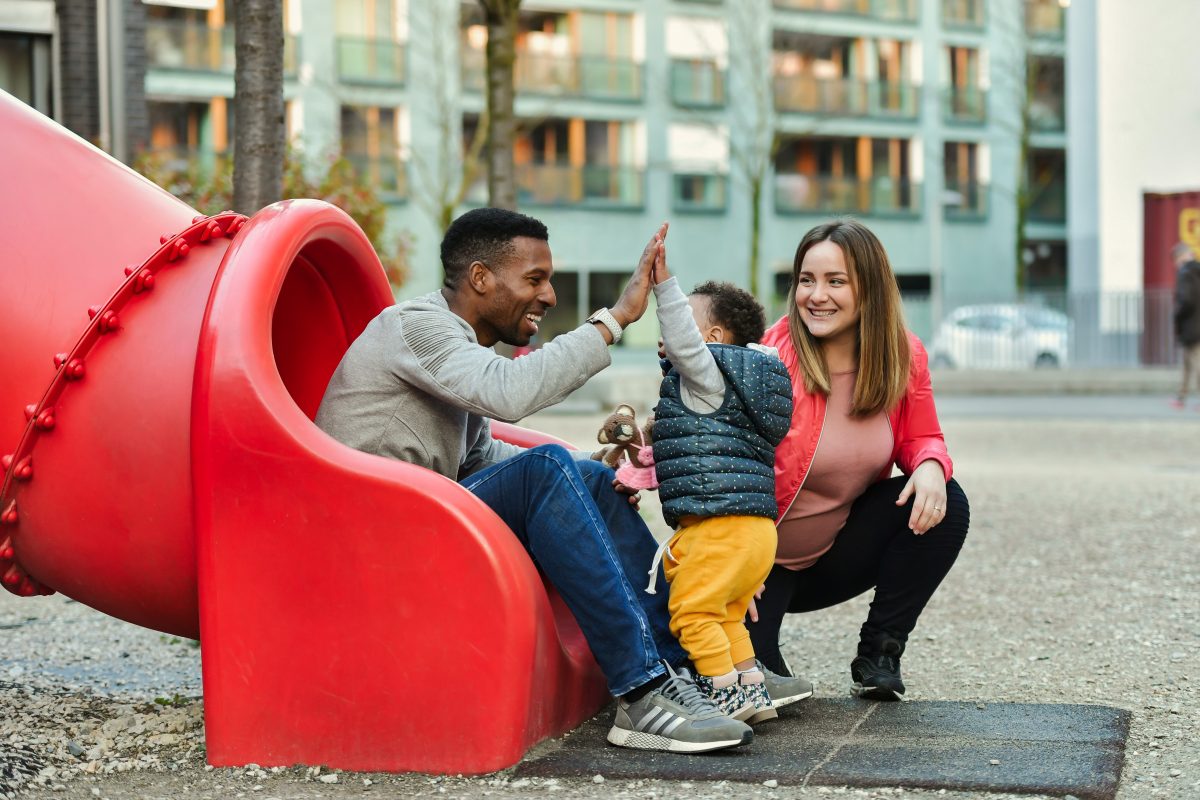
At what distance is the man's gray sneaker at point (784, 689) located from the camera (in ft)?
13.4

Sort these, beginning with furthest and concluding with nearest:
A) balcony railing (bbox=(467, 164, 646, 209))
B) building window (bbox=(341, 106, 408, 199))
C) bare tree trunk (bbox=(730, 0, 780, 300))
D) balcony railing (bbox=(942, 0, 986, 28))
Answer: balcony railing (bbox=(942, 0, 986, 28)) → balcony railing (bbox=(467, 164, 646, 209)) → bare tree trunk (bbox=(730, 0, 780, 300)) → building window (bbox=(341, 106, 408, 199))

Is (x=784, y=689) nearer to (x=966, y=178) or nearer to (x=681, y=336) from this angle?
(x=681, y=336)

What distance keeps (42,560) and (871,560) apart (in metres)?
2.13

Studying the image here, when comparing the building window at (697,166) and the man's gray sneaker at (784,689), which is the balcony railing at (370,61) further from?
the man's gray sneaker at (784,689)

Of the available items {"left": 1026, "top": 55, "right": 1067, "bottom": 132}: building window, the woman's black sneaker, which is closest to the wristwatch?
the woman's black sneaker

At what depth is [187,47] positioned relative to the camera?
33.0m

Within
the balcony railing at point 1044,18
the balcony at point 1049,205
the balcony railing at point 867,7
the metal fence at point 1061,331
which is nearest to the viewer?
the metal fence at point 1061,331

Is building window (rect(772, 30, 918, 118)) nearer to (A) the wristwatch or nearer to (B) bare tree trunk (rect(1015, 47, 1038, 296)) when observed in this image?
(B) bare tree trunk (rect(1015, 47, 1038, 296))

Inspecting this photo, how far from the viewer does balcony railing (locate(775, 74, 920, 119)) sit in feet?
126

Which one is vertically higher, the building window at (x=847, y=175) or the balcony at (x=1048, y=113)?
the balcony at (x=1048, y=113)

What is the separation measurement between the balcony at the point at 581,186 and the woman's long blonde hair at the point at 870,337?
31.9m

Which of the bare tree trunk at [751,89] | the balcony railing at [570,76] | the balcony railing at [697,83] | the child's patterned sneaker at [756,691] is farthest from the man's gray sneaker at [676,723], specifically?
the balcony railing at [697,83]

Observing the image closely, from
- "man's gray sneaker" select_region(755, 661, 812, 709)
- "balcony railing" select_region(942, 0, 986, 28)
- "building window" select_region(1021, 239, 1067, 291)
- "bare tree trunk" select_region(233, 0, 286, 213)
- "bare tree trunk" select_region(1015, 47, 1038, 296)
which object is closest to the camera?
"man's gray sneaker" select_region(755, 661, 812, 709)

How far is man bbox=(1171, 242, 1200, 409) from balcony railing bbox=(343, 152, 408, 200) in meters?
19.9
